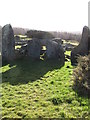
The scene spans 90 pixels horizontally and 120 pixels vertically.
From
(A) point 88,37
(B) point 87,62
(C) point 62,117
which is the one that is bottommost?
(C) point 62,117

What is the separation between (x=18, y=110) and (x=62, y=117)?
1.78 meters

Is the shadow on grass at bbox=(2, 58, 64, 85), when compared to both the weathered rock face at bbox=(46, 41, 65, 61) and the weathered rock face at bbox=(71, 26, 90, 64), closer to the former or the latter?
the weathered rock face at bbox=(46, 41, 65, 61)

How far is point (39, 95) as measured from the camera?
910 cm

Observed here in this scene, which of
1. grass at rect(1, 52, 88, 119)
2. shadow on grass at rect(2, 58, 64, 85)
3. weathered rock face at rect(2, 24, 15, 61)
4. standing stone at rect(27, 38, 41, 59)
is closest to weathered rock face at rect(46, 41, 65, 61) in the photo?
shadow on grass at rect(2, 58, 64, 85)

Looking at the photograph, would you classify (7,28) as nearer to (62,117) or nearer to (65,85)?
(65,85)

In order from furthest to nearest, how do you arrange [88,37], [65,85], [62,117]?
[88,37] < [65,85] < [62,117]

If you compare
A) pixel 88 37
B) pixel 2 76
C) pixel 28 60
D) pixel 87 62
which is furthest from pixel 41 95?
pixel 88 37

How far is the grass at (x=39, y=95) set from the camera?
23.5 ft

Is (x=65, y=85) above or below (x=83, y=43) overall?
below

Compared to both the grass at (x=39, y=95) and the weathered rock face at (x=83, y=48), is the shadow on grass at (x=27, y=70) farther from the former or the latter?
the weathered rock face at (x=83, y=48)

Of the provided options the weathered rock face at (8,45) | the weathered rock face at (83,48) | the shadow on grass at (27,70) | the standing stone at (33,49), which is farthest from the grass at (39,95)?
the standing stone at (33,49)

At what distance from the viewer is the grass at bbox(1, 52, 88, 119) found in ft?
23.5

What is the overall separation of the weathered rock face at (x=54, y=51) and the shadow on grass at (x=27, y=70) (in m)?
0.85

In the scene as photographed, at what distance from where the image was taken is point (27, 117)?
6.84 m
